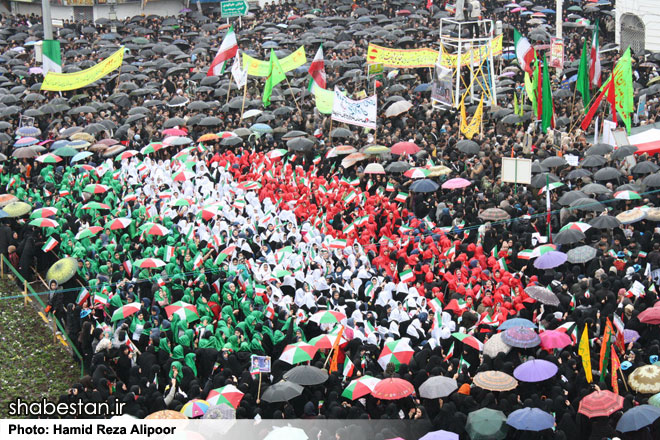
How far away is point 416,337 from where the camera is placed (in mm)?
16281

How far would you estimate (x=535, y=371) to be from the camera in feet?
46.8

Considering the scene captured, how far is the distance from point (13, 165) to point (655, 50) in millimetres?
21280

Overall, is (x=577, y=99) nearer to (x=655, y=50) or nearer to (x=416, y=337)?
(x=655, y=50)

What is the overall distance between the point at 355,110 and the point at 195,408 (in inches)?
495

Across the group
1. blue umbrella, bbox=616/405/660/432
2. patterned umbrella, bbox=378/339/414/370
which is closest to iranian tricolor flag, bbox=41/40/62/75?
patterned umbrella, bbox=378/339/414/370

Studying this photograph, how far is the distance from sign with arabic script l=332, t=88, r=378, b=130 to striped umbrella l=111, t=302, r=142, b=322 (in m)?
9.41

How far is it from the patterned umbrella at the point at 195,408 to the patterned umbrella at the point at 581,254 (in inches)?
296

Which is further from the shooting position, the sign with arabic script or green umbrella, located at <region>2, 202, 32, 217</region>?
the sign with arabic script

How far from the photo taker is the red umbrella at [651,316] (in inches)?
615

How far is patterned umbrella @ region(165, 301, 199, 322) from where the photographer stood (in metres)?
17.0

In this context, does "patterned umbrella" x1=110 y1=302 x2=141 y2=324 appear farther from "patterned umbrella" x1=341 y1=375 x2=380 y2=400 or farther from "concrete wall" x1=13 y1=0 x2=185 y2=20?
"concrete wall" x1=13 y1=0 x2=185 y2=20

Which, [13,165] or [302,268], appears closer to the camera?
[302,268]

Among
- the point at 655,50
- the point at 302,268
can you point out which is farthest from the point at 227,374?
the point at 655,50

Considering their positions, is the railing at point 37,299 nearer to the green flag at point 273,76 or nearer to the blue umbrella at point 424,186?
the blue umbrella at point 424,186
